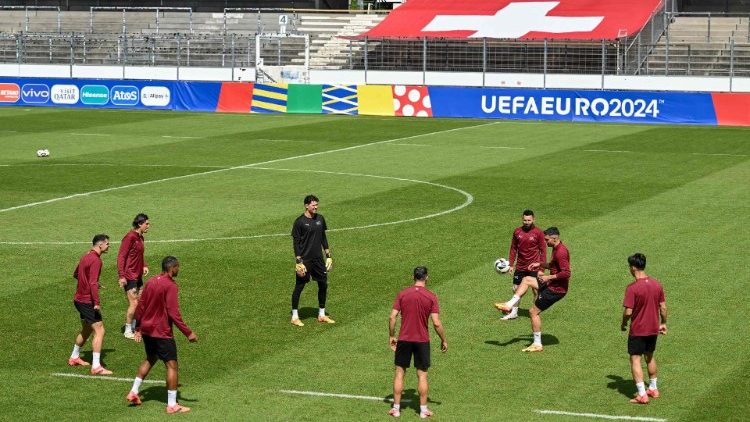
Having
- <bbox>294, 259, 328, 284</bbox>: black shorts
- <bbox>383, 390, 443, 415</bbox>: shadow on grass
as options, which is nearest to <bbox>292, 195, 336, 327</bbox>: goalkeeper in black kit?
<bbox>294, 259, 328, 284</bbox>: black shorts

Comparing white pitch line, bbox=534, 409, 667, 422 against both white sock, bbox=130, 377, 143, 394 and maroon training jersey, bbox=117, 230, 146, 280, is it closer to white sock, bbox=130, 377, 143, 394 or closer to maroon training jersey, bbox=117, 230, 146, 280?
white sock, bbox=130, 377, 143, 394

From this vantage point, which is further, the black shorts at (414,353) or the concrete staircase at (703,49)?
the concrete staircase at (703,49)

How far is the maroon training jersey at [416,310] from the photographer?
1527 cm

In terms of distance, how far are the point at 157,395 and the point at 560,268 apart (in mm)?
6130

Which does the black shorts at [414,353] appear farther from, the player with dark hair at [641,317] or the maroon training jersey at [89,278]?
the maroon training jersey at [89,278]

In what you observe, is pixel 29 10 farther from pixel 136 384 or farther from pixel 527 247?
pixel 136 384

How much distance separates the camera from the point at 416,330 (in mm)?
15375

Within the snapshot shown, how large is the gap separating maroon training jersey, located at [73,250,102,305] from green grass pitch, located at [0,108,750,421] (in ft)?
3.23

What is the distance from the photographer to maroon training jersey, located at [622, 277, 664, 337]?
52.0 feet

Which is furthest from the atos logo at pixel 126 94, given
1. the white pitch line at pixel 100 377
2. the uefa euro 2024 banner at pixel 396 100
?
the white pitch line at pixel 100 377

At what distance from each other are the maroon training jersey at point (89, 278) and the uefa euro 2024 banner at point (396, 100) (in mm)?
41177

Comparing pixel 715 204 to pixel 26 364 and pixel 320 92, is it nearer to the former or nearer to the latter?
pixel 26 364

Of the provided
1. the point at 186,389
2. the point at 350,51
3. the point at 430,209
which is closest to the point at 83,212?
the point at 430,209

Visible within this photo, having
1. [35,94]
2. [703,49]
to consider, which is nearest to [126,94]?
[35,94]
